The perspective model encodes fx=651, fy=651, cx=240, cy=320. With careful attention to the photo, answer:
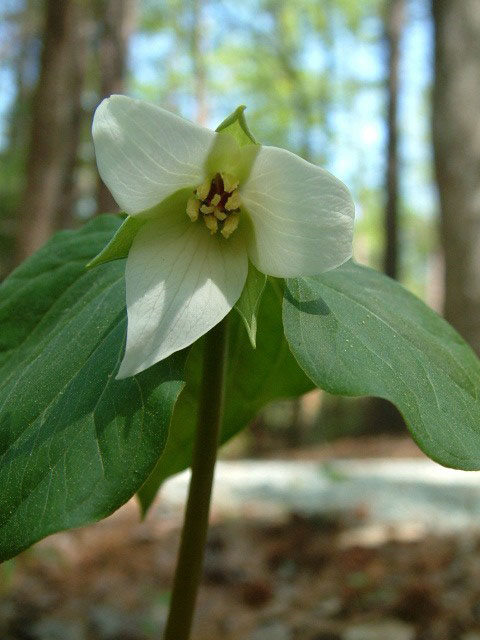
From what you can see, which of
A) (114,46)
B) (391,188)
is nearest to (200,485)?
(114,46)

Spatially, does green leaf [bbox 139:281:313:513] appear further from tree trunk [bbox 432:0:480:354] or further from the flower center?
tree trunk [bbox 432:0:480:354]

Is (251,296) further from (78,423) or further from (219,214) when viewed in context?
(78,423)

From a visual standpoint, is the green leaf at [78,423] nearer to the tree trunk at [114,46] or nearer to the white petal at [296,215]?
the white petal at [296,215]

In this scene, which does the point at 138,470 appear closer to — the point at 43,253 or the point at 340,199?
the point at 340,199

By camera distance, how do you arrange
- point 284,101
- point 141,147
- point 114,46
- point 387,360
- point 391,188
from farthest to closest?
point 284,101 → point 391,188 → point 114,46 → point 387,360 → point 141,147

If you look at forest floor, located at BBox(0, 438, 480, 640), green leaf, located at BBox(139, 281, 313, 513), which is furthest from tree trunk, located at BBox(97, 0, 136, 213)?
green leaf, located at BBox(139, 281, 313, 513)

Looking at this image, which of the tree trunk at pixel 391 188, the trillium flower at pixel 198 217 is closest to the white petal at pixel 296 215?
the trillium flower at pixel 198 217

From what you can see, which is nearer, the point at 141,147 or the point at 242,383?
the point at 141,147
